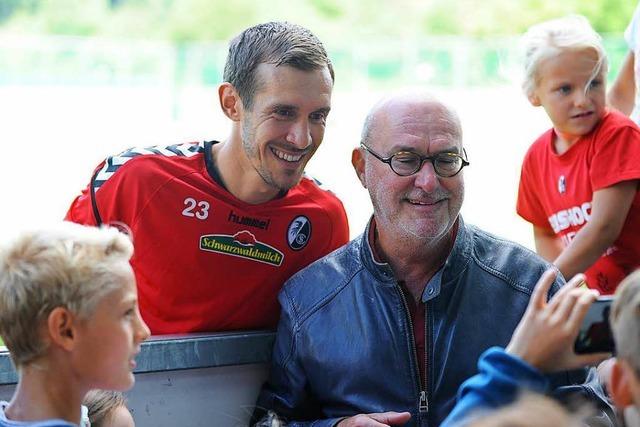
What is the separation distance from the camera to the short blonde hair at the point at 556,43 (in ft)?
10.1

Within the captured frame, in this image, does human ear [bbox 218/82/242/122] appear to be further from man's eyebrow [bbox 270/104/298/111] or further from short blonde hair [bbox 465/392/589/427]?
short blonde hair [bbox 465/392/589/427]

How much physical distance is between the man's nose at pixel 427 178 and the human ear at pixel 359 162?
21 centimetres

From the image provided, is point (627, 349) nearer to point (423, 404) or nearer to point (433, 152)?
point (423, 404)

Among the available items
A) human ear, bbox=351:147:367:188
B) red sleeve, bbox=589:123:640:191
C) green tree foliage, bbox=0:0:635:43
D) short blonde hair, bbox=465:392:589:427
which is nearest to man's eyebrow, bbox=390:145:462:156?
human ear, bbox=351:147:367:188

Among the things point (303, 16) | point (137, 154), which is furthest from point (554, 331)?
point (303, 16)

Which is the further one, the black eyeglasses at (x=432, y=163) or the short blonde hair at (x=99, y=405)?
the black eyeglasses at (x=432, y=163)

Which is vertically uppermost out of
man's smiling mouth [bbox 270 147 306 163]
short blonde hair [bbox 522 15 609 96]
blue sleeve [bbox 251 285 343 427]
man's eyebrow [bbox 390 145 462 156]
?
short blonde hair [bbox 522 15 609 96]

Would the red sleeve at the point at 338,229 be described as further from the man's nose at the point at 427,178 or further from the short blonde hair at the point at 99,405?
the short blonde hair at the point at 99,405

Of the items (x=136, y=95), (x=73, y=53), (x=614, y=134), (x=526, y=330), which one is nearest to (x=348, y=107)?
(x=136, y=95)

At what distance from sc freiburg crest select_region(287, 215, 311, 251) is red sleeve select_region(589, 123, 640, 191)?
895 mm

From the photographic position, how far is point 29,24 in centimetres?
2164

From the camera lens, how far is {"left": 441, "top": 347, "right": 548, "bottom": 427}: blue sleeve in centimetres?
153

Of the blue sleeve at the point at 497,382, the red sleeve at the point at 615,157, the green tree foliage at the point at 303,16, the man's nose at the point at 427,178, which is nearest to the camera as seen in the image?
the blue sleeve at the point at 497,382

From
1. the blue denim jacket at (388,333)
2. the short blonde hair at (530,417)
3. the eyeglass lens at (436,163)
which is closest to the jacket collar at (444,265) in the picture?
the blue denim jacket at (388,333)
